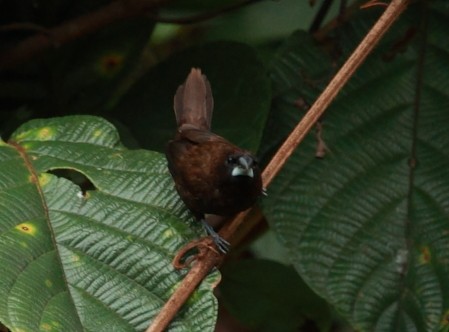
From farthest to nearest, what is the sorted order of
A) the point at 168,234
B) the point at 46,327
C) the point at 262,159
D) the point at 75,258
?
1. the point at 262,159
2. the point at 168,234
3. the point at 75,258
4. the point at 46,327

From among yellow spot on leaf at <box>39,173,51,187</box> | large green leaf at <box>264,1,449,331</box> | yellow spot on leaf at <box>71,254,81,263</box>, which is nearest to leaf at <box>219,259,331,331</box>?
large green leaf at <box>264,1,449,331</box>

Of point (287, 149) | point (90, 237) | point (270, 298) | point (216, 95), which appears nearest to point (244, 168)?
point (287, 149)

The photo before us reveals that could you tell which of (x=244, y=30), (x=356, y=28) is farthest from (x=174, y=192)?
(x=244, y=30)

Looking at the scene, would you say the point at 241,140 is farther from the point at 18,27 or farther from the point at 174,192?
the point at 18,27

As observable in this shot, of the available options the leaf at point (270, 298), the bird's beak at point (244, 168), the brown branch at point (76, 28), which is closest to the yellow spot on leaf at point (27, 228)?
the bird's beak at point (244, 168)

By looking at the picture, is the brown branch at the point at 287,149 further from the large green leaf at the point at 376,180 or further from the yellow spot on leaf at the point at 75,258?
the large green leaf at the point at 376,180

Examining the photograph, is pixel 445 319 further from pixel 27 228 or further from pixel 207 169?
pixel 27 228

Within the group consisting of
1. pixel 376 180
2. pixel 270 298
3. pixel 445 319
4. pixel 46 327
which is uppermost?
pixel 46 327
